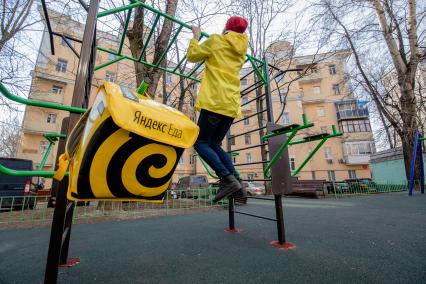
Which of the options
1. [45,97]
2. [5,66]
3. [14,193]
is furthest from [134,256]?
[45,97]

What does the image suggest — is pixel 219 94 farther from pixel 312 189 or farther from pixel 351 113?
pixel 351 113

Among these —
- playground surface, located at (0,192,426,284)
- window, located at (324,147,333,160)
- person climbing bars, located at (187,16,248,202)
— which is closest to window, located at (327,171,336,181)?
window, located at (324,147,333,160)

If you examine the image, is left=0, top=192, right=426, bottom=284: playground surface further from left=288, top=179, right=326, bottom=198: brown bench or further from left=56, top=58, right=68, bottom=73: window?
left=56, top=58, right=68, bottom=73: window

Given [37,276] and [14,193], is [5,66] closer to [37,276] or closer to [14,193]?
[14,193]

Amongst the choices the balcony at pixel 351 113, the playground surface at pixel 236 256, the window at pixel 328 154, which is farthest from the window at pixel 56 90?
the balcony at pixel 351 113

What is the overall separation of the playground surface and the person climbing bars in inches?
24.8

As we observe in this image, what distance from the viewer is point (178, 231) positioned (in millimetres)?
2988

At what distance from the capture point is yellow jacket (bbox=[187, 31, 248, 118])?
1.62 metres

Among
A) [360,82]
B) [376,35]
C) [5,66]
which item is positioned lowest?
[5,66]

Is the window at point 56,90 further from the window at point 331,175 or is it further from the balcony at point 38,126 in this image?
the window at point 331,175

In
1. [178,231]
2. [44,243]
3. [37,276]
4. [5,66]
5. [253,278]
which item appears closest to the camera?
[253,278]

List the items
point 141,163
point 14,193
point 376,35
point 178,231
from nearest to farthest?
point 141,163, point 178,231, point 14,193, point 376,35

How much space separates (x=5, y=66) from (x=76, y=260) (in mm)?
8962

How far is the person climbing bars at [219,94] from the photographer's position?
1.63 meters
